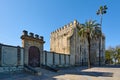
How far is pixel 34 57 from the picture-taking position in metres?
27.7

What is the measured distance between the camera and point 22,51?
81.3ft

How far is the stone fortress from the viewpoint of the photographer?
22428 millimetres

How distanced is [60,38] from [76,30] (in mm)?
5649

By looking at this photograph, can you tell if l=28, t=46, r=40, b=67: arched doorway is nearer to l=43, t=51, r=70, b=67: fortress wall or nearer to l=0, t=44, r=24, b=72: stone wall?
l=43, t=51, r=70, b=67: fortress wall

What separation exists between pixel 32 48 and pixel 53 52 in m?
6.90

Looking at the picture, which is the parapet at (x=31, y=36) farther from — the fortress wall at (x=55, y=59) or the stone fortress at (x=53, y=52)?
the fortress wall at (x=55, y=59)

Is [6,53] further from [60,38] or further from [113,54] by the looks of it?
[113,54]

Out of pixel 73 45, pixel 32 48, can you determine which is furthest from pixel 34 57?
pixel 73 45

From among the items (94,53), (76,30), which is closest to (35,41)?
(76,30)

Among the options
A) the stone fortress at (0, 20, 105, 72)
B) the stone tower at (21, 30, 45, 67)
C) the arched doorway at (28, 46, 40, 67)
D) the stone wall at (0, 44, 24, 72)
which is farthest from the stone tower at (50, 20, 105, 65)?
the stone wall at (0, 44, 24, 72)

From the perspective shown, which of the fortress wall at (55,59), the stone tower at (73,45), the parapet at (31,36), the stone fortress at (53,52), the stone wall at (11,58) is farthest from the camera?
the stone tower at (73,45)

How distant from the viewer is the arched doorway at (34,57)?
26844mm

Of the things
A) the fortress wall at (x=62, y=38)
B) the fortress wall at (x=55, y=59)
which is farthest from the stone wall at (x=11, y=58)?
the fortress wall at (x=62, y=38)

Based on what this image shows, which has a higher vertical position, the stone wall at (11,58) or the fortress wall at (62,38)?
the fortress wall at (62,38)
